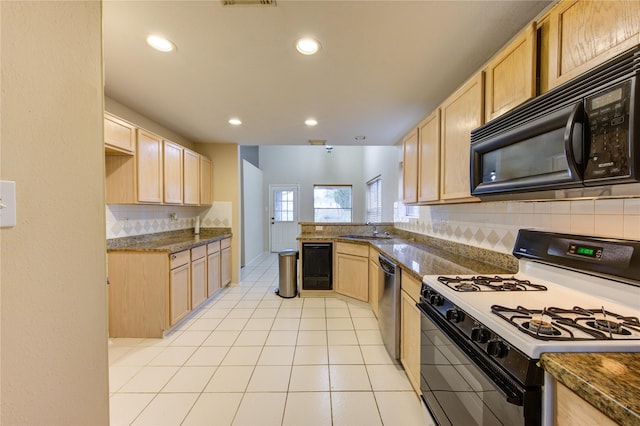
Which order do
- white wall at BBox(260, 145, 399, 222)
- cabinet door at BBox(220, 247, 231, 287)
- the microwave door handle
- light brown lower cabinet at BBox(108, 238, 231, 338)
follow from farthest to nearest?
white wall at BBox(260, 145, 399, 222) < cabinet door at BBox(220, 247, 231, 287) < light brown lower cabinet at BBox(108, 238, 231, 338) < the microwave door handle

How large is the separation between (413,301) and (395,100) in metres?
1.95

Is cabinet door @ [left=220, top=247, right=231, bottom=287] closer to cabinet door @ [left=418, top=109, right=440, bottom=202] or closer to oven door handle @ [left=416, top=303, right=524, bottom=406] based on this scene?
cabinet door @ [left=418, top=109, right=440, bottom=202]

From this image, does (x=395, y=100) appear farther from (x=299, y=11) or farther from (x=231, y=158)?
(x=231, y=158)

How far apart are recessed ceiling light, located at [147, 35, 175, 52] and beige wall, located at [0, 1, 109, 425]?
939 mm

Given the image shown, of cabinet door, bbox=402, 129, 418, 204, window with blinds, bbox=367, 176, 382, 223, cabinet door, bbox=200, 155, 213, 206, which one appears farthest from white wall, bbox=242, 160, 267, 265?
cabinet door, bbox=402, 129, 418, 204

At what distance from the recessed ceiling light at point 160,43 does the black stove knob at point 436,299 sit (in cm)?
226

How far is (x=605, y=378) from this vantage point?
595 millimetres

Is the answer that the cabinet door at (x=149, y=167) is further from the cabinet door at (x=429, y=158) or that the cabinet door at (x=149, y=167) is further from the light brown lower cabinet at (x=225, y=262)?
the cabinet door at (x=429, y=158)

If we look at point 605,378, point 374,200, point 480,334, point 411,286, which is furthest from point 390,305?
point 374,200

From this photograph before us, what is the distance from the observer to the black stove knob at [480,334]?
3.05 ft

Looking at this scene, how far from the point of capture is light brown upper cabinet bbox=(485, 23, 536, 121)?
1198 mm

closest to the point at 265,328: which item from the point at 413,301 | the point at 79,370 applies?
the point at 413,301

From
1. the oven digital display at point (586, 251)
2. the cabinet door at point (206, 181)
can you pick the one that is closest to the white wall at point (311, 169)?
the cabinet door at point (206, 181)

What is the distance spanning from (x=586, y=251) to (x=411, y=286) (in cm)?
91
